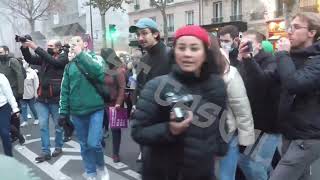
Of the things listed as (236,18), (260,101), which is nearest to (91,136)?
(260,101)

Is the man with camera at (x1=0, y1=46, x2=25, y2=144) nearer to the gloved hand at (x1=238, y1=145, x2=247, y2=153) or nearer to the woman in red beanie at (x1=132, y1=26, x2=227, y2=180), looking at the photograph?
the gloved hand at (x1=238, y1=145, x2=247, y2=153)

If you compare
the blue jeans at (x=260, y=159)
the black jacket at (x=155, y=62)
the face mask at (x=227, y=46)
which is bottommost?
the blue jeans at (x=260, y=159)

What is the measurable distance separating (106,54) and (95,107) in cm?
164

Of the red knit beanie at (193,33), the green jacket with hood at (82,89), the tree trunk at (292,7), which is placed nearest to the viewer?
the red knit beanie at (193,33)

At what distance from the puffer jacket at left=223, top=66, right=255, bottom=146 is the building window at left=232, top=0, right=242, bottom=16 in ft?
105

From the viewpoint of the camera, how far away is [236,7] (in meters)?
34.9

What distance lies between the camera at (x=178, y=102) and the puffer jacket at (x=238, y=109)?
1.24 metres

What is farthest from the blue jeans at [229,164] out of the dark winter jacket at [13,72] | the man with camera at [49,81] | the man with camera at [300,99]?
the dark winter jacket at [13,72]

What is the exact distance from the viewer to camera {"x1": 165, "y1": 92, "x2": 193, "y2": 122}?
7.30ft

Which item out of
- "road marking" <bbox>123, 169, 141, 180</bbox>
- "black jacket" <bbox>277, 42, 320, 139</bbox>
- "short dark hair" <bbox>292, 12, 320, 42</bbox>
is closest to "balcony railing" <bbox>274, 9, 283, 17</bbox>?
"road marking" <bbox>123, 169, 141, 180</bbox>

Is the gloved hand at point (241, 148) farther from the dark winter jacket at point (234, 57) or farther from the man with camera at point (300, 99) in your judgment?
the dark winter jacket at point (234, 57)

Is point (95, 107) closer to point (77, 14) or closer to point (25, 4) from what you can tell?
point (25, 4)

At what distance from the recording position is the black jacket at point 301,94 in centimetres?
298

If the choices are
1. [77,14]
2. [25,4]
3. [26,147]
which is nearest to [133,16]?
[77,14]
